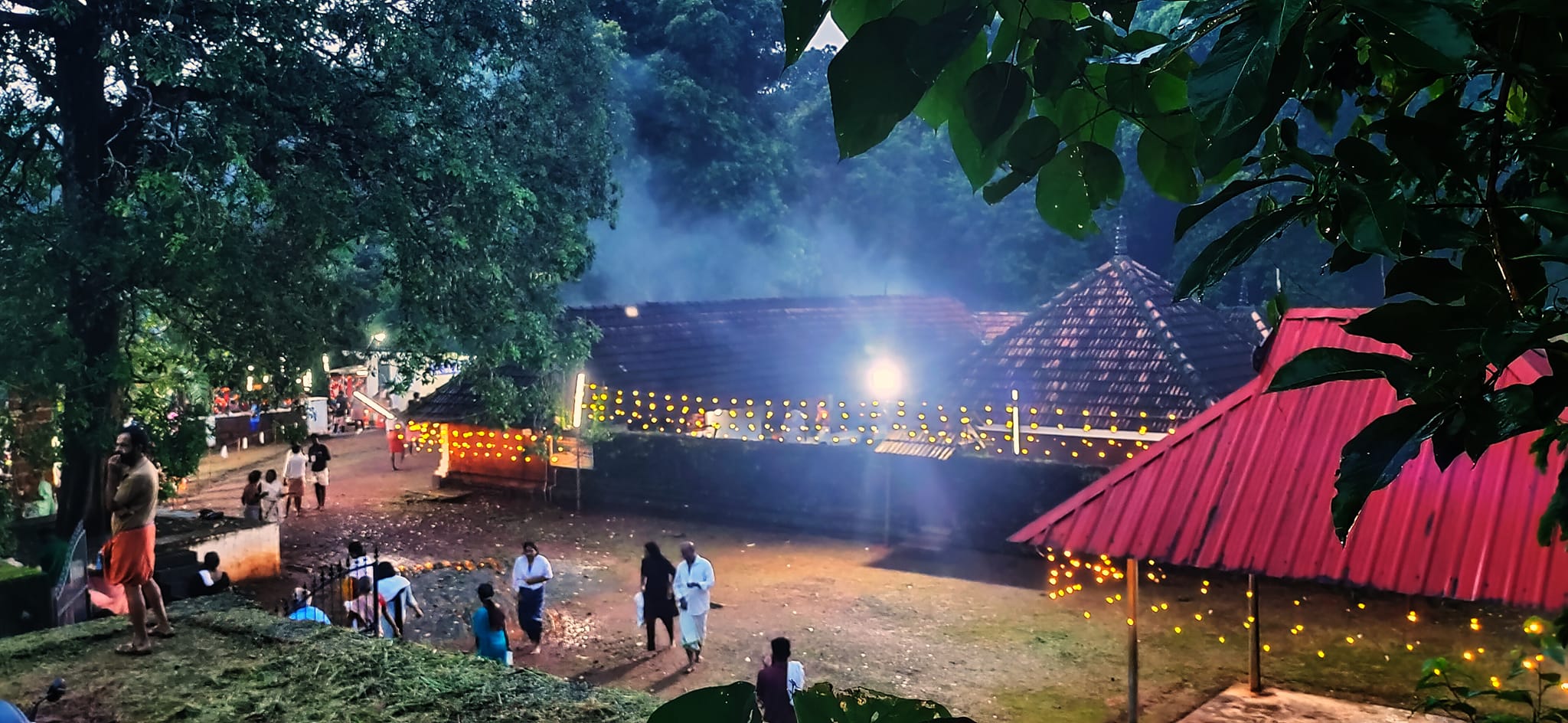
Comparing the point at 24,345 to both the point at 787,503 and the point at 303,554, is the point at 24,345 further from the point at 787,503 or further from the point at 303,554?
the point at 787,503

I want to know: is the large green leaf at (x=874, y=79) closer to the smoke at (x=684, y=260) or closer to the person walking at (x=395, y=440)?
the person walking at (x=395, y=440)

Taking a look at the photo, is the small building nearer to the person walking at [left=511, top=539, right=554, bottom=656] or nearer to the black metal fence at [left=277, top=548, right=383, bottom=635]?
the person walking at [left=511, top=539, right=554, bottom=656]

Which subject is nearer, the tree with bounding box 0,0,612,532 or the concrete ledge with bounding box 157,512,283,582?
the tree with bounding box 0,0,612,532

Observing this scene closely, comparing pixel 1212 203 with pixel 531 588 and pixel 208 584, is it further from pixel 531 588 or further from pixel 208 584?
pixel 208 584

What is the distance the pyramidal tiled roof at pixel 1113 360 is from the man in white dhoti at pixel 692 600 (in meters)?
7.09

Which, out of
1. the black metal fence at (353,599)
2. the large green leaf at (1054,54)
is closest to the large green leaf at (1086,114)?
the large green leaf at (1054,54)

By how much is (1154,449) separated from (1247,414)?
68 cm

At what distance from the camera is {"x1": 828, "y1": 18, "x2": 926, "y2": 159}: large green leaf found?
1177 mm

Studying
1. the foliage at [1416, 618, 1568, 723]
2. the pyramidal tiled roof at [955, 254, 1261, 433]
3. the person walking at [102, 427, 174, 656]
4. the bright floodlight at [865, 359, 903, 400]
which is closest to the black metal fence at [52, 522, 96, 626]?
the person walking at [102, 427, 174, 656]

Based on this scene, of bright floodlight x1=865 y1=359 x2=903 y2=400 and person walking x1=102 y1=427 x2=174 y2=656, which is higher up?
bright floodlight x1=865 y1=359 x2=903 y2=400

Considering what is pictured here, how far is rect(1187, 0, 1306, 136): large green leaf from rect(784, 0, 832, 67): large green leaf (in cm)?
41

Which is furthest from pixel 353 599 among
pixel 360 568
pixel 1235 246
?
pixel 1235 246

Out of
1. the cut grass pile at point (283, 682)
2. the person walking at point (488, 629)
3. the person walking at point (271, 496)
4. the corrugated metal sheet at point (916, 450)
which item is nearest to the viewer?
the cut grass pile at point (283, 682)

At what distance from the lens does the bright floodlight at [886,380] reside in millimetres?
20609
